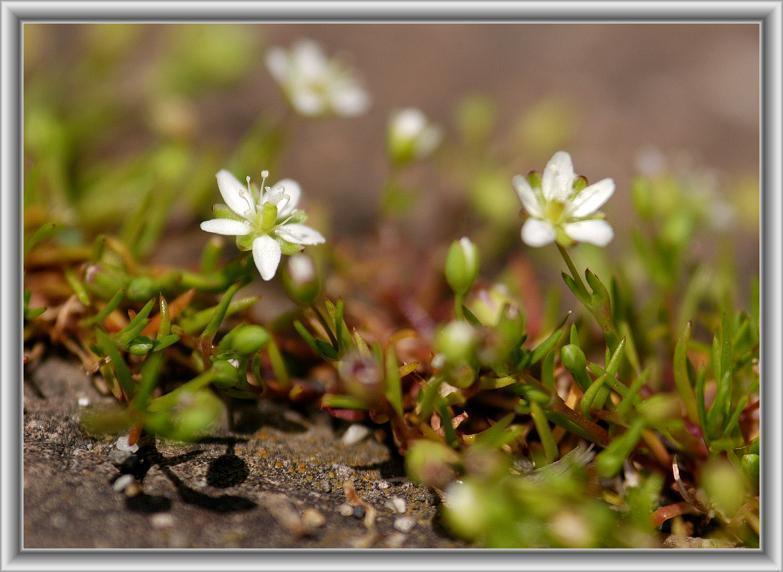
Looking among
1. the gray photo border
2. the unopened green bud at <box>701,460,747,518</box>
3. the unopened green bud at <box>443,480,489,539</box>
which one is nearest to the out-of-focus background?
the gray photo border

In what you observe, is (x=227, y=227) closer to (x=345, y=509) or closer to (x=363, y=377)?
(x=363, y=377)

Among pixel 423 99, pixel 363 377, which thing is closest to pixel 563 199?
pixel 363 377

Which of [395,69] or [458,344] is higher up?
[395,69]

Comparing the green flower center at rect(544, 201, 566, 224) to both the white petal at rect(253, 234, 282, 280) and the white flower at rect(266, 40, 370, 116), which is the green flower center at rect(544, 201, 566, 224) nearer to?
the white petal at rect(253, 234, 282, 280)

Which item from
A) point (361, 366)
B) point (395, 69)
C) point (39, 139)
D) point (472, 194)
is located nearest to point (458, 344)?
point (361, 366)

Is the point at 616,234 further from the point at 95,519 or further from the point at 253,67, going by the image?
the point at 95,519

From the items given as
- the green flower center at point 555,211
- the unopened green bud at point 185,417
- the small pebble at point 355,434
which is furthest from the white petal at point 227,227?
the green flower center at point 555,211

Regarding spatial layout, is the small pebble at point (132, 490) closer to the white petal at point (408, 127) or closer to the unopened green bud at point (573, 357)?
the unopened green bud at point (573, 357)
